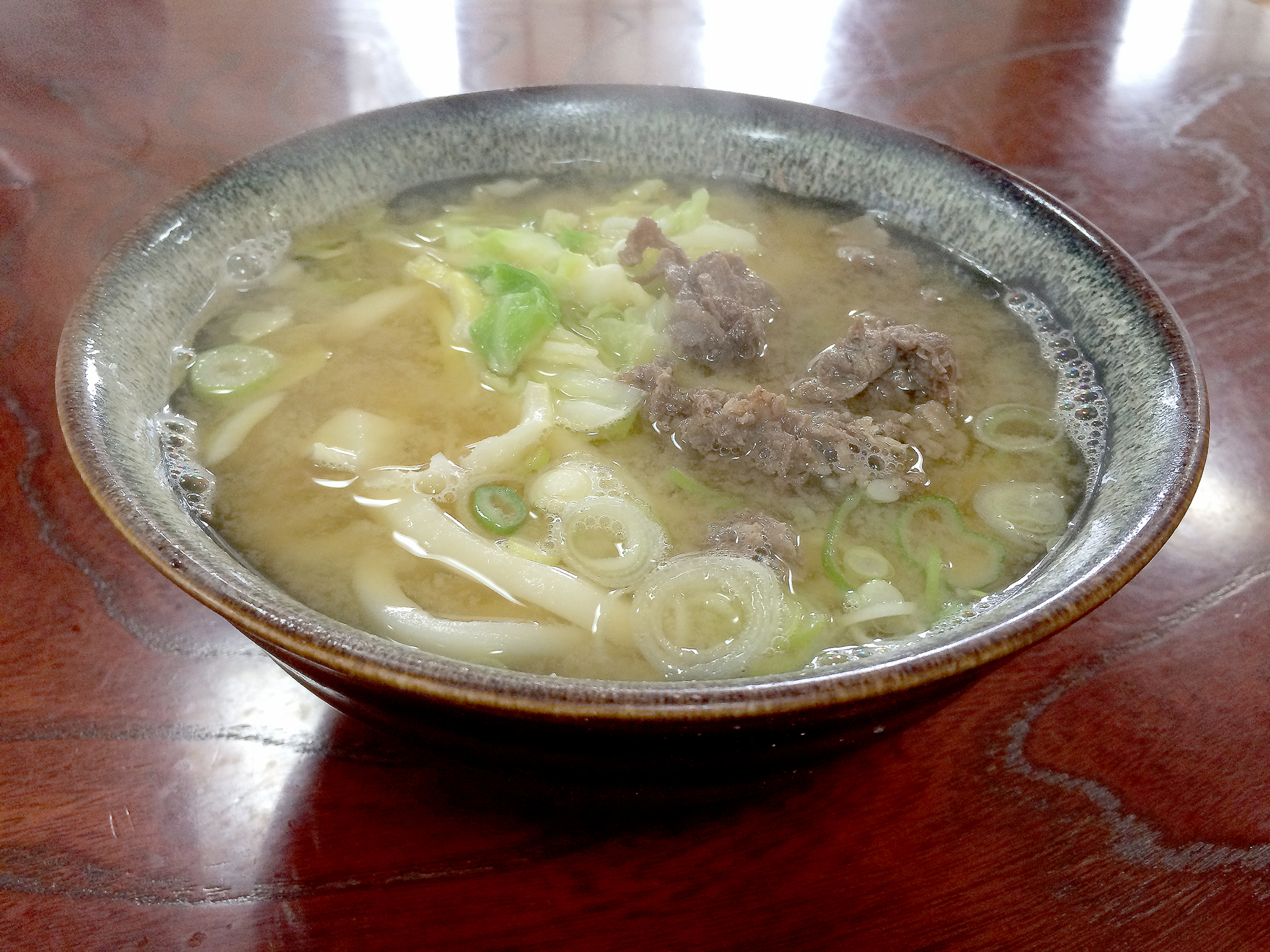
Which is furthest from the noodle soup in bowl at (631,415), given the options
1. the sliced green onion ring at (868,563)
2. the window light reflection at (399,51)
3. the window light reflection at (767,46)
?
the window light reflection at (767,46)

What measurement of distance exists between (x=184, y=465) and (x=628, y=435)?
78cm

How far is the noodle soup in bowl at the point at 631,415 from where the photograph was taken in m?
1.10

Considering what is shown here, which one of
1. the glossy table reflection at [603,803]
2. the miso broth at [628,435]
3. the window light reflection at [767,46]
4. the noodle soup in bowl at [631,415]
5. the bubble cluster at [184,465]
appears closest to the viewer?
the noodle soup in bowl at [631,415]

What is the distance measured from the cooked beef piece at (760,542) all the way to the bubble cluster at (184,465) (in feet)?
2.79

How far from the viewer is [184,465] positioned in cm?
157

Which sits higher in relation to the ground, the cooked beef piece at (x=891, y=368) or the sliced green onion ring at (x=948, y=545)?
the cooked beef piece at (x=891, y=368)

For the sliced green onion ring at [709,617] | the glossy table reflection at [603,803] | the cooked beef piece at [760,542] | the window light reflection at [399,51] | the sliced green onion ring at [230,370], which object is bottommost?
the glossy table reflection at [603,803]

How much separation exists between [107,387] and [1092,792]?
5.39ft

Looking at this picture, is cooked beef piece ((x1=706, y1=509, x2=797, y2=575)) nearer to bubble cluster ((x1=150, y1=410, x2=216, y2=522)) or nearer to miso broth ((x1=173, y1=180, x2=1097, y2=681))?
miso broth ((x1=173, y1=180, x2=1097, y2=681))

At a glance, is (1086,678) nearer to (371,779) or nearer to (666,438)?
(666,438)

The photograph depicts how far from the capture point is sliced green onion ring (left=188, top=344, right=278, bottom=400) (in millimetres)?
1735

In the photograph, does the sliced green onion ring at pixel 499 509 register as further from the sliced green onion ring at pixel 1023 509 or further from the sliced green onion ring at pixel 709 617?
the sliced green onion ring at pixel 1023 509

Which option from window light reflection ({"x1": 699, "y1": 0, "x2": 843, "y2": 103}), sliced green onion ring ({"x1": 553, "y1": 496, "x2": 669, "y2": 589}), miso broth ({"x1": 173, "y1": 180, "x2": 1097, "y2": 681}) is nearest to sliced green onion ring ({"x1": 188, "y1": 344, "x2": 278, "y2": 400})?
miso broth ({"x1": 173, "y1": 180, "x2": 1097, "y2": 681})

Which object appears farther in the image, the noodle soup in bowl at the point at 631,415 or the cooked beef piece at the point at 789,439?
the cooked beef piece at the point at 789,439
